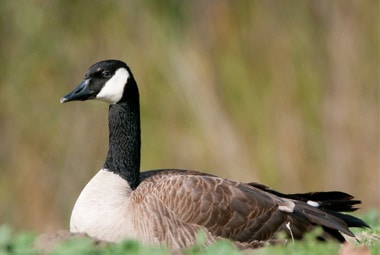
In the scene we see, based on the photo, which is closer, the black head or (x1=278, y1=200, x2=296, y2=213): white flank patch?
(x1=278, y1=200, x2=296, y2=213): white flank patch

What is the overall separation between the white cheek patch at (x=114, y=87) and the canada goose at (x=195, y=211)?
79cm

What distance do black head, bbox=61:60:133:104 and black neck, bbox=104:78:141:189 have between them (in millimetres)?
73

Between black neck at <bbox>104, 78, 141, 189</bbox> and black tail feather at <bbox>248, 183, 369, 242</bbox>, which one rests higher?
black neck at <bbox>104, 78, 141, 189</bbox>

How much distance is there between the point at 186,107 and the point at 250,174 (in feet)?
4.97

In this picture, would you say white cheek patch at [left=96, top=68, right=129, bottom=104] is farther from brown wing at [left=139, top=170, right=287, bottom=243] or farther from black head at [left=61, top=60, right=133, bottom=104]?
brown wing at [left=139, top=170, right=287, bottom=243]

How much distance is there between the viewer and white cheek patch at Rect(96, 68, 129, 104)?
27.8 feet

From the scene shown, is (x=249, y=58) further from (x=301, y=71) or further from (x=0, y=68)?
(x=0, y=68)

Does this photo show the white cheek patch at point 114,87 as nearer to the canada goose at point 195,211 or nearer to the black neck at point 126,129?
the black neck at point 126,129

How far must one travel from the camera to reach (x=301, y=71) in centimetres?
1449

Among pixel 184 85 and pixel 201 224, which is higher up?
pixel 184 85

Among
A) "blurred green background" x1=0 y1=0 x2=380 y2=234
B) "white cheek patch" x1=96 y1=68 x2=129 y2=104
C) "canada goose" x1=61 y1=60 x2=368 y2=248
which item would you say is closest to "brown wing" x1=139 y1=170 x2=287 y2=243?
"canada goose" x1=61 y1=60 x2=368 y2=248

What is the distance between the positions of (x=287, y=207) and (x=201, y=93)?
7065mm

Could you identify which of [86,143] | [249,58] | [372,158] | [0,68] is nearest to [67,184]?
[86,143]

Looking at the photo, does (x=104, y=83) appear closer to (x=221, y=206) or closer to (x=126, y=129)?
(x=126, y=129)
